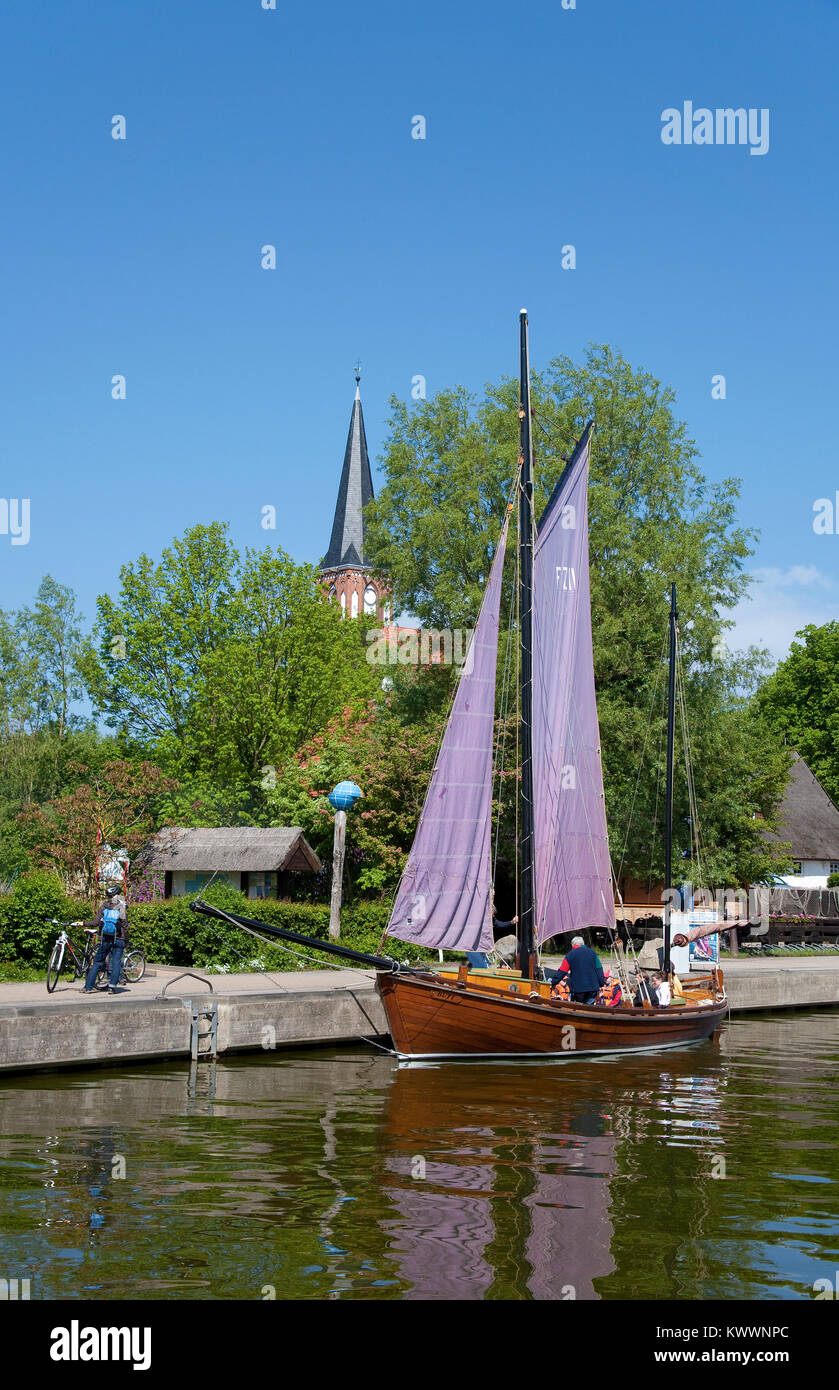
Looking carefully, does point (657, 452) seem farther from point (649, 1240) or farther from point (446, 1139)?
point (649, 1240)

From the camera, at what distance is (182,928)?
29.4m

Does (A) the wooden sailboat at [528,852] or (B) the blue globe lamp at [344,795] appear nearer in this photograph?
(A) the wooden sailboat at [528,852]

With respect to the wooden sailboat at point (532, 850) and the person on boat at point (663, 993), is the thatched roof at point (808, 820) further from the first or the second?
the wooden sailboat at point (532, 850)

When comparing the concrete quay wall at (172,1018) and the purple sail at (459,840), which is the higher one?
the purple sail at (459,840)

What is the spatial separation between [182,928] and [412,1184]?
1714 centimetres

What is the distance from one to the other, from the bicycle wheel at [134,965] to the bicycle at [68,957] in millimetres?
751

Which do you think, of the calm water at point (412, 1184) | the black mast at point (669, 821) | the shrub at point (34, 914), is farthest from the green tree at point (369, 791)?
the calm water at point (412, 1184)

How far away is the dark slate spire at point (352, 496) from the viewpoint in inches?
4560

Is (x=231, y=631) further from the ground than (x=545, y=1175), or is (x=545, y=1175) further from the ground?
(x=231, y=631)

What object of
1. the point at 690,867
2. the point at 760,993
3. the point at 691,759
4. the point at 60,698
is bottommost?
the point at 760,993

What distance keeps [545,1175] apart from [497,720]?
2659 centimetres
